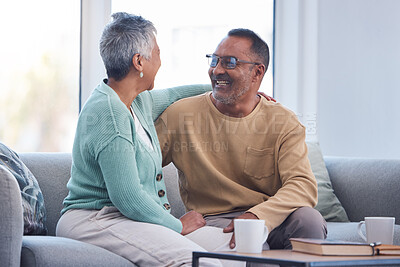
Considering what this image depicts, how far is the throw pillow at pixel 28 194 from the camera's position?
214 cm

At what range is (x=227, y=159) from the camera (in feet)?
7.73

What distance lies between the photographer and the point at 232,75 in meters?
2.39

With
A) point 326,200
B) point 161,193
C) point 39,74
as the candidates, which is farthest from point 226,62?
point 39,74

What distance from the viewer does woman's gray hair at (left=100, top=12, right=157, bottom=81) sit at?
81.0 inches

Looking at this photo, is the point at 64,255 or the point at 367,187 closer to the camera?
the point at 64,255

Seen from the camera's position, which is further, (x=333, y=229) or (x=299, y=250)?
(x=333, y=229)

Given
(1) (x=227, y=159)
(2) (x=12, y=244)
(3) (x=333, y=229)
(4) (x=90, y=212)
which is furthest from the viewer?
(3) (x=333, y=229)

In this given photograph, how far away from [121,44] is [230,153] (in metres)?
0.62

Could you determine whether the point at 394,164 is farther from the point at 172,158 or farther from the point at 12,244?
the point at 12,244

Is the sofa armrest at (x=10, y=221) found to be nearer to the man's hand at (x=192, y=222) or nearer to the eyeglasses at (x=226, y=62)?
the man's hand at (x=192, y=222)

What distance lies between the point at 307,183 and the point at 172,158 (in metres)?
0.55

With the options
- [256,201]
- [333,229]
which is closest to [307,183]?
[256,201]

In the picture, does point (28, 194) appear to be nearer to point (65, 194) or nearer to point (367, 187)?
point (65, 194)

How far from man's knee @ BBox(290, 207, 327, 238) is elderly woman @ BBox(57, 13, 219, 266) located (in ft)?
1.12
